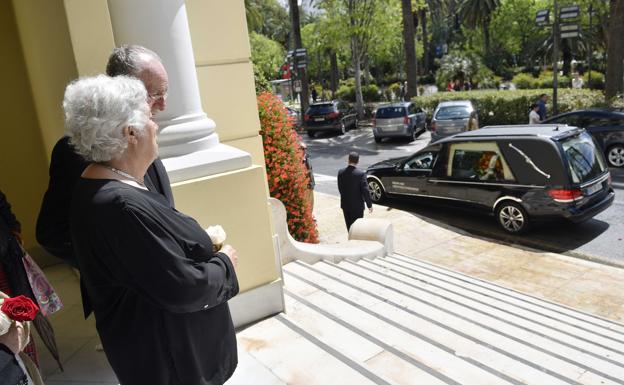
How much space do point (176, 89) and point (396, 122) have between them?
16.4 m

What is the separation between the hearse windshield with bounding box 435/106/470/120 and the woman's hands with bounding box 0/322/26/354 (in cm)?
1620

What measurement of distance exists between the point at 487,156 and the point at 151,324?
7761 mm

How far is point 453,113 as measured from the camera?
55.7ft

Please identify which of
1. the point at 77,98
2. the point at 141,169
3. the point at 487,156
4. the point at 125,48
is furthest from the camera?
the point at 487,156

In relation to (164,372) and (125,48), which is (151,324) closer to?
(164,372)

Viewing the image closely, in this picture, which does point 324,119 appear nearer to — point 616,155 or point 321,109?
point 321,109

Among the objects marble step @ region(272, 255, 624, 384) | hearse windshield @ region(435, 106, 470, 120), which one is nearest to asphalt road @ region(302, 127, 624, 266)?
marble step @ region(272, 255, 624, 384)

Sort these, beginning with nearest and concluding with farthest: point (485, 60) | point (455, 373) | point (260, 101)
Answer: point (455, 373), point (260, 101), point (485, 60)

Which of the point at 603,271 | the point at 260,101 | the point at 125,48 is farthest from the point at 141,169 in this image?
the point at 603,271

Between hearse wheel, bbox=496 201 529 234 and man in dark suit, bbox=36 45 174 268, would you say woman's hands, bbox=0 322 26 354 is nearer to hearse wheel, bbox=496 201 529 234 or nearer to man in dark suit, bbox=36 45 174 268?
man in dark suit, bbox=36 45 174 268

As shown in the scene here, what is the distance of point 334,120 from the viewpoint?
22625mm

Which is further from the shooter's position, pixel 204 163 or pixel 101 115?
pixel 204 163

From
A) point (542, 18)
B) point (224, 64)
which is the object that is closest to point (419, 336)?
point (224, 64)

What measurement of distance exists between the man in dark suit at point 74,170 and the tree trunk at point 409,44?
21.7m
